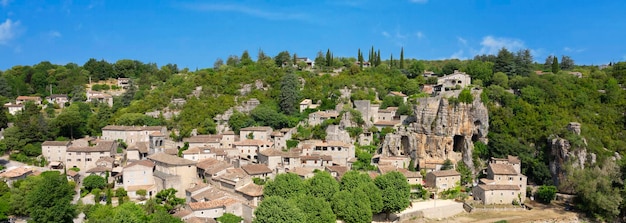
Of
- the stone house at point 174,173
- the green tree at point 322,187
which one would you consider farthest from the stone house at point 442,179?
the stone house at point 174,173

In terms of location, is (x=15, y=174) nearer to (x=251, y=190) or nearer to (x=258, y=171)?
(x=258, y=171)

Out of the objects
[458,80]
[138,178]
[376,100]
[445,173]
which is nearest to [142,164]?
[138,178]

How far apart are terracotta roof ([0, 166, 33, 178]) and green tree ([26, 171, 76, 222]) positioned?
26.0ft

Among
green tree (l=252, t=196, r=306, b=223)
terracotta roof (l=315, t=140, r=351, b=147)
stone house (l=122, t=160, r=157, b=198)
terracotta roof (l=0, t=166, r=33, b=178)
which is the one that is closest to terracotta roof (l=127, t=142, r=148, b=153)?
stone house (l=122, t=160, r=157, b=198)

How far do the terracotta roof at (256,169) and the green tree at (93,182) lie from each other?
12436mm

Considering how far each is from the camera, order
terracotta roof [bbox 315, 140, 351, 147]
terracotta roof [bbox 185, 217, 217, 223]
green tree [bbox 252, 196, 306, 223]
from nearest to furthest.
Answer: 1. green tree [bbox 252, 196, 306, 223]
2. terracotta roof [bbox 185, 217, 217, 223]
3. terracotta roof [bbox 315, 140, 351, 147]

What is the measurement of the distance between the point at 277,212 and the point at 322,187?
7.22 metres

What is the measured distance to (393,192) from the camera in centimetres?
3500

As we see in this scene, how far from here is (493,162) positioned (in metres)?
45.3

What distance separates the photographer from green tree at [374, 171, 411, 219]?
114 ft

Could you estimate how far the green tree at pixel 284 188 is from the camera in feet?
108

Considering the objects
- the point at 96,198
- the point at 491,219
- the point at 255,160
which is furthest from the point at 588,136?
the point at 96,198

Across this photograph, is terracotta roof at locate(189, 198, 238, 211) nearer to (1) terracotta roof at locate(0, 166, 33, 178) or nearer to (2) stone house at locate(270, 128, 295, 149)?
(2) stone house at locate(270, 128, 295, 149)

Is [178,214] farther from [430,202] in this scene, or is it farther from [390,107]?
[390,107]
